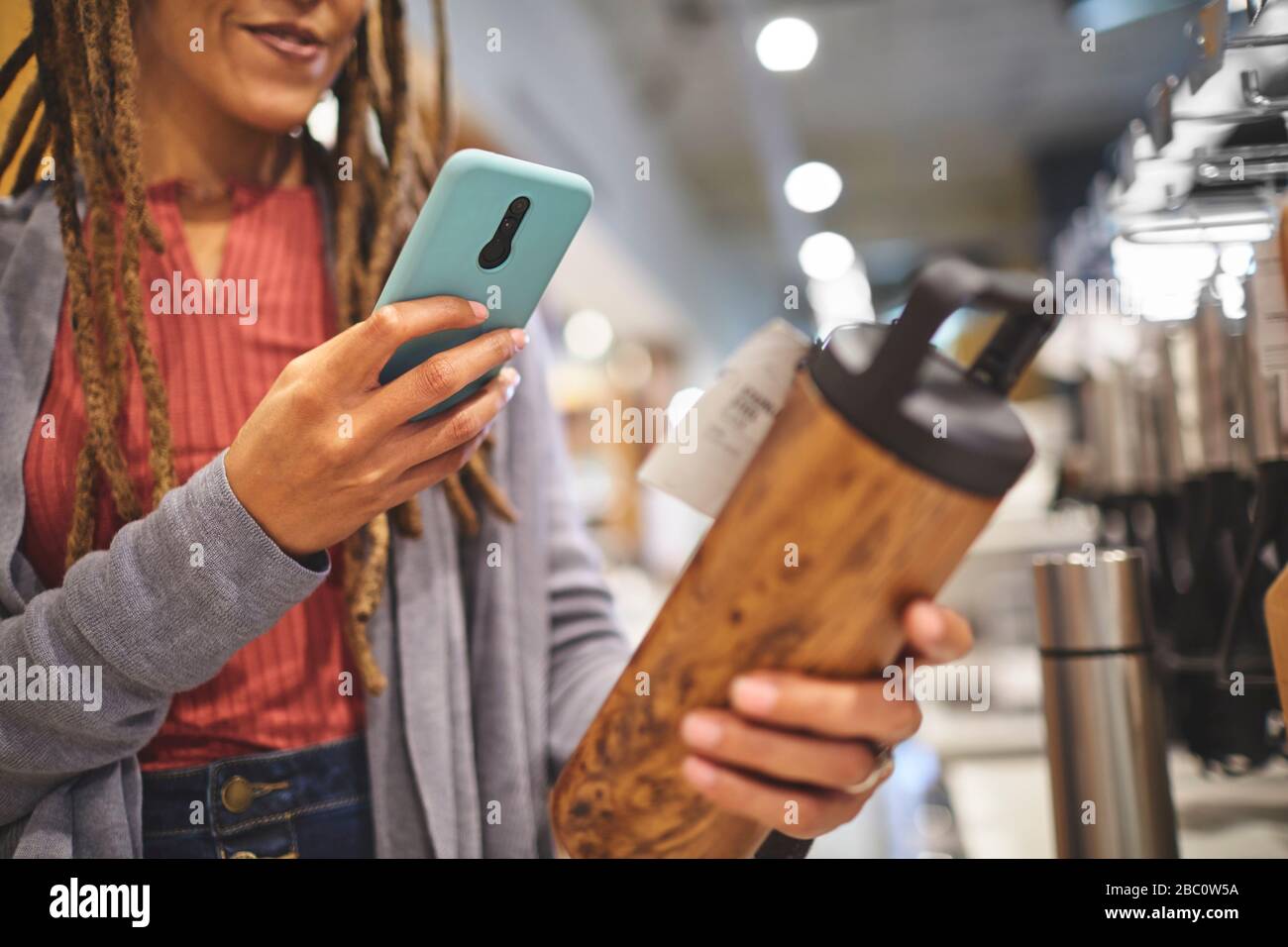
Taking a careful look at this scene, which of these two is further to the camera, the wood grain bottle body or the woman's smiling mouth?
the woman's smiling mouth

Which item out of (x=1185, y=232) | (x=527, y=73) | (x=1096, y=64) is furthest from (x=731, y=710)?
(x=1096, y=64)

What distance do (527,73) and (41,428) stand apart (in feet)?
8.11

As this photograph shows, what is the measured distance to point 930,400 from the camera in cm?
38

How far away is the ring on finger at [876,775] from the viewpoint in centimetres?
44

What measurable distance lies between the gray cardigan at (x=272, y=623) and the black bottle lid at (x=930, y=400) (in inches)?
12.4

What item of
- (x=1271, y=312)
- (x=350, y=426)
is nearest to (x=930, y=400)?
(x=350, y=426)

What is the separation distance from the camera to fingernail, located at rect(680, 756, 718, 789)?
0.43 m

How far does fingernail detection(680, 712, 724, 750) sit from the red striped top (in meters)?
0.33

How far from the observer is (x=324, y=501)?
48 centimetres

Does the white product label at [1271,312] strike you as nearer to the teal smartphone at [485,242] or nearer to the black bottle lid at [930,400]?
the black bottle lid at [930,400]

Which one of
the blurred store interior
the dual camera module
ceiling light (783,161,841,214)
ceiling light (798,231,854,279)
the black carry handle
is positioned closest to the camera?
the black carry handle

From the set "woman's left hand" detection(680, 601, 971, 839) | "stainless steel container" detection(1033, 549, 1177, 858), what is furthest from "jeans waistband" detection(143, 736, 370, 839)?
"stainless steel container" detection(1033, 549, 1177, 858)

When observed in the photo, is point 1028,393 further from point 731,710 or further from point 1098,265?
point 731,710

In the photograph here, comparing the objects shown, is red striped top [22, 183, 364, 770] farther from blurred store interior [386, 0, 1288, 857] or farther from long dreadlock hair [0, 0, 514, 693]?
blurred store interior [386, 0, 1288, 857]
